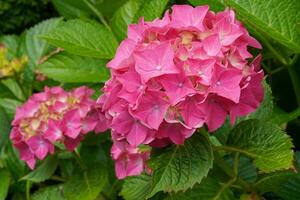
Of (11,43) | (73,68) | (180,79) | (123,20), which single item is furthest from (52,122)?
(11,43)

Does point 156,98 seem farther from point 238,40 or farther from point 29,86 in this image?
point 29,86

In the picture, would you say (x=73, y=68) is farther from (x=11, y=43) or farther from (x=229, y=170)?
(x=11, y=43)


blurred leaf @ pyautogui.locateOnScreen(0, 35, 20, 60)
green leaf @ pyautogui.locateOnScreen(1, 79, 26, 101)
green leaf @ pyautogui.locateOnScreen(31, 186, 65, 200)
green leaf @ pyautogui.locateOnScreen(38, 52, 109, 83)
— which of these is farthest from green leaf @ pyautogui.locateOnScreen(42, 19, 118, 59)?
blurred leaf @ pyautogui.locateOnScreen(0, 35, 20, 60)

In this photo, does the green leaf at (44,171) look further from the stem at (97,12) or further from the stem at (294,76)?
the stem at (294,76)

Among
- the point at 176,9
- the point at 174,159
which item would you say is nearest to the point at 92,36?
the point at 176,9

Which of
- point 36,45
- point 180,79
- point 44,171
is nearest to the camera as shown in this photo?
point 180,79

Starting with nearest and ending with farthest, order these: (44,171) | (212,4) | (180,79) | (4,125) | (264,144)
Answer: (180,79) < (264,144) < (212,4) < (44,171) < (4,125)

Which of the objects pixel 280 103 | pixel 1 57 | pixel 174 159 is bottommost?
pixel 1 57
